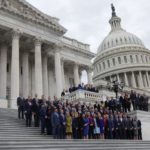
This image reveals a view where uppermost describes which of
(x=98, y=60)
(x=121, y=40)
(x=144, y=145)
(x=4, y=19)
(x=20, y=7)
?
(x=121, y=40)

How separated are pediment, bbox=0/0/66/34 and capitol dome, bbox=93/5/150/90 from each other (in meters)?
50.9

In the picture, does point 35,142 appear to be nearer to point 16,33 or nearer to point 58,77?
point 16,33

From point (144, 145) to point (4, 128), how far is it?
24.8ft

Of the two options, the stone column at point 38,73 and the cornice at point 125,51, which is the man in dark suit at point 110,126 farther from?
the cornice at point 125,51

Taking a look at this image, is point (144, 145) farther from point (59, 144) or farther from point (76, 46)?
point (76, 46)

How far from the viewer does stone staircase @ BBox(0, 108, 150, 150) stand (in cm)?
1065

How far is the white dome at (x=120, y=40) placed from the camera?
9526 centimetres

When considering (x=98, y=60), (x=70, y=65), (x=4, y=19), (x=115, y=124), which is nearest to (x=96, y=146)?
(x=115, y=124)

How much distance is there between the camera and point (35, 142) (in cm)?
1125

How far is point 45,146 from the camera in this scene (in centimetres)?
1085

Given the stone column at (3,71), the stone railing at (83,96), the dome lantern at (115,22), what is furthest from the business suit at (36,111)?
the dome lantern at (115,22)

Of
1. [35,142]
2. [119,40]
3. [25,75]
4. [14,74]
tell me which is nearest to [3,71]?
[25,75]

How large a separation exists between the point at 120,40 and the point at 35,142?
88881 millimetres

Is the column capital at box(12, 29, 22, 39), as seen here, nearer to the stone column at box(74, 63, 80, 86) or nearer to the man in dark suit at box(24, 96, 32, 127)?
the stone column at box(74, 63, 80, 86)
